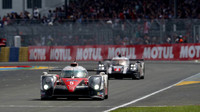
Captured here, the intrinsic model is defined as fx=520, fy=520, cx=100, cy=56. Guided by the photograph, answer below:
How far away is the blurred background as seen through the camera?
3944 cm

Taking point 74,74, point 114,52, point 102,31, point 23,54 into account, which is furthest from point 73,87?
point 23,54

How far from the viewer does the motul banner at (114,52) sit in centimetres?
4138

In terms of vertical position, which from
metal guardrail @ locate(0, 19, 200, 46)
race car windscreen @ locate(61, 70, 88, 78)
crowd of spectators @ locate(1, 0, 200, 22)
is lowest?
race car windscreen @ locate(61, 70, 88, 78)

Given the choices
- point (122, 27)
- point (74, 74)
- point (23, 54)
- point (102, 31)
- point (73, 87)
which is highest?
point (122, 27)

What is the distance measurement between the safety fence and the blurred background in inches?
27.0

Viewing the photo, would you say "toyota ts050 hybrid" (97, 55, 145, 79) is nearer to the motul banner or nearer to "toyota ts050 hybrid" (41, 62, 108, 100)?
"toyota ts050 hybrid" (41, 62, 108, 100)

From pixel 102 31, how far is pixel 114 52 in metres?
3.02

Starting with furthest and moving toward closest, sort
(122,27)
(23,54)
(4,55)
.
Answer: (23,54) → (4,55) → (122,27)

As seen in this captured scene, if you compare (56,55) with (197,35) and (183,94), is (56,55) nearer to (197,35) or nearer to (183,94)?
(197,35)

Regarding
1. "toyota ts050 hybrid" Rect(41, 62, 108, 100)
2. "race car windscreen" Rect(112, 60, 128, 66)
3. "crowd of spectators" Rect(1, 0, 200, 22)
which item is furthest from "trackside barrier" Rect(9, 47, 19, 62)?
"toyota ts050 hybrid" Rect(41, 62, 108, 100)

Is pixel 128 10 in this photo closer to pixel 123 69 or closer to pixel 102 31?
pixel 102 31

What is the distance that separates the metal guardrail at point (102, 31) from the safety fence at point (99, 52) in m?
0.82

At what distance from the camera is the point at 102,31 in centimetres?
4056

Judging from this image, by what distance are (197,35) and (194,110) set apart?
28572mm
